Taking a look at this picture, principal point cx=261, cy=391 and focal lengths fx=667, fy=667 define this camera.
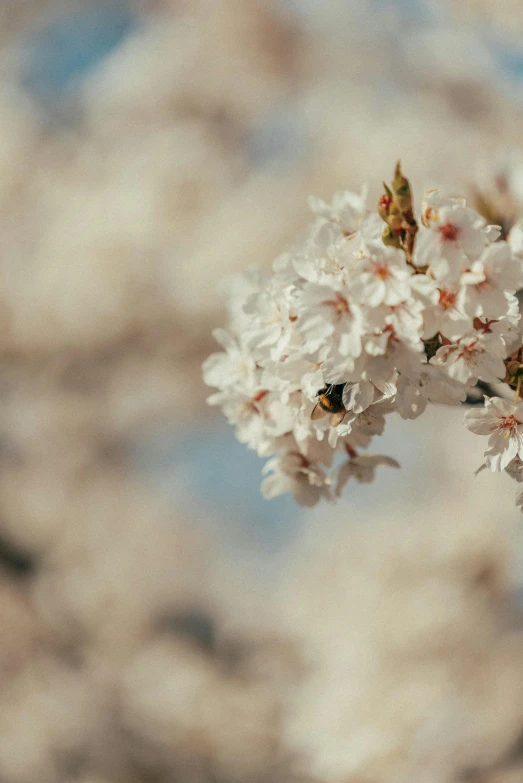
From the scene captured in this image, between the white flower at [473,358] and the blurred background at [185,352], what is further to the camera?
the blurred background at [185,352]

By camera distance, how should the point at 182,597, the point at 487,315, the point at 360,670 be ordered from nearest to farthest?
the point at 487,315
the point at 360,670
the point at 182,597

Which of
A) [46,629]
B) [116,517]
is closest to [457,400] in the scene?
[116,517]

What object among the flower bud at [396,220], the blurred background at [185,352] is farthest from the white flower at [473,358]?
the blurred background at [185,352]

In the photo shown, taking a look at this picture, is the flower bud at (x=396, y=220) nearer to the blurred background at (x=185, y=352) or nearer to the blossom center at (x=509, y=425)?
the blossom center at (x=509, y=425)

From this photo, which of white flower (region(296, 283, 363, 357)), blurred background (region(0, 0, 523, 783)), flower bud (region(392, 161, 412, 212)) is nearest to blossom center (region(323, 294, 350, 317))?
white flower (region(296, 283, 363, 357))

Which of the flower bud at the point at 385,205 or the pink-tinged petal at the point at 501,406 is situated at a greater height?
the flower bud at the point at 385,205

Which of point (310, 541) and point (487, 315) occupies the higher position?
point (310, 541)

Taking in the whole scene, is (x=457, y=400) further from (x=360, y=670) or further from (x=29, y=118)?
(x=29, y=118)
